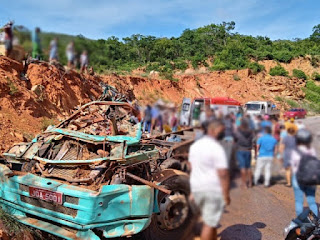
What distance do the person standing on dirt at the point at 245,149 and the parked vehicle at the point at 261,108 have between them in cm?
12

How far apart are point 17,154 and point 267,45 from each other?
15.4 ft

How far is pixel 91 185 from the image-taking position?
419 cm

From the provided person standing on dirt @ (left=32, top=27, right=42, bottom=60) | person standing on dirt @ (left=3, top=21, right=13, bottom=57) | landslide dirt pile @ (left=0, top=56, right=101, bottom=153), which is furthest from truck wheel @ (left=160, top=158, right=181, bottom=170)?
landslide dirt pile @ (left=0, top=56, right=101, bottom=153)

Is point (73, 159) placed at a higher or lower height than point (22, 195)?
higher

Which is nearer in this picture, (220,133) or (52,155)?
(220,133)

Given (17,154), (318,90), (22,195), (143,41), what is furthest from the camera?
(17,154)

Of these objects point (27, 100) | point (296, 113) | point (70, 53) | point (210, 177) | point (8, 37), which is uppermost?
point (8, 37)

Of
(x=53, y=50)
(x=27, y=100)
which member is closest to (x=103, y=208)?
(x=53, y=50)

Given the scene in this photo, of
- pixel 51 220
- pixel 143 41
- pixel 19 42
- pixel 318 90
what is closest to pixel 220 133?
pixel 318 90

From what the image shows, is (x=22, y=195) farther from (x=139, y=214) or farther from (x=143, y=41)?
(x=143, y=41)

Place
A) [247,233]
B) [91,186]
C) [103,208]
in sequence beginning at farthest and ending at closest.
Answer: [247,233] → [91,186] → [103,208]

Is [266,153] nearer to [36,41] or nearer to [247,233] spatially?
[36,41]

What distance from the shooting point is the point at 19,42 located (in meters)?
1.47

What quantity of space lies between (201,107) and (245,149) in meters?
0.31
